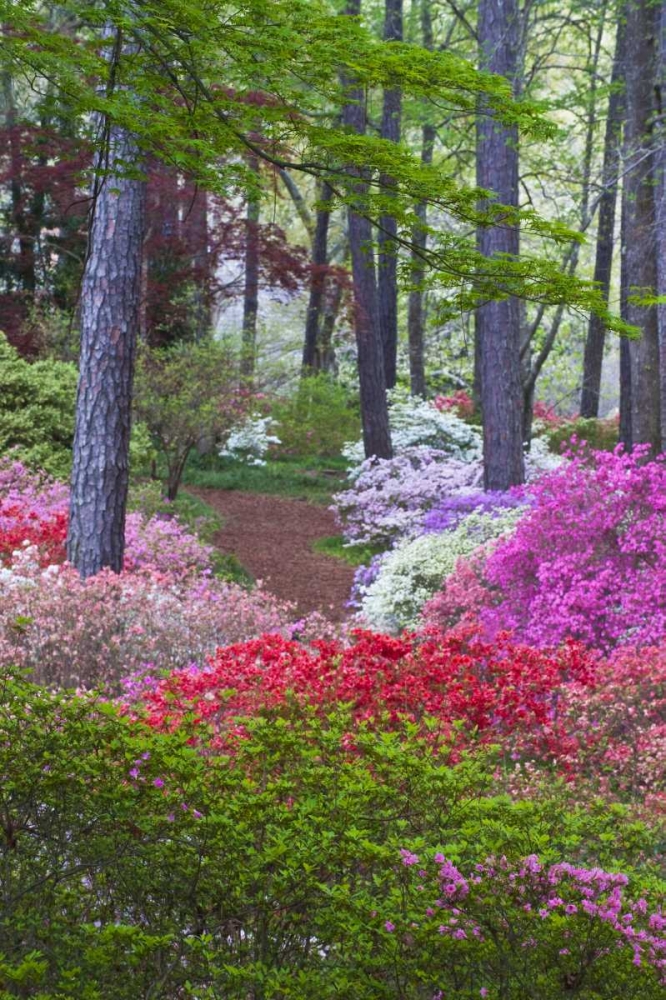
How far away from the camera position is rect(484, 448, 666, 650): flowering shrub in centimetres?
751

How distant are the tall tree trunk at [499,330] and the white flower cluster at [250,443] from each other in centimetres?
872

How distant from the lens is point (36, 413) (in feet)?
41.5

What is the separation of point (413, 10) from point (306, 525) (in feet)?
39.1

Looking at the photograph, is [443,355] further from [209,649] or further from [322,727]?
[322,727]

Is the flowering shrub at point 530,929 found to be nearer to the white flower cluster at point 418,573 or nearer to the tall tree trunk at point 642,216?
the white flower cluster at point 418,573

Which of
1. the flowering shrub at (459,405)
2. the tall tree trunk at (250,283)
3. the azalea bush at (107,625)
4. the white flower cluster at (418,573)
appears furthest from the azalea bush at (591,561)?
the flowering shrub at (459,405)

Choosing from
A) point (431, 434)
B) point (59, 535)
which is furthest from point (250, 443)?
point (59, 535)

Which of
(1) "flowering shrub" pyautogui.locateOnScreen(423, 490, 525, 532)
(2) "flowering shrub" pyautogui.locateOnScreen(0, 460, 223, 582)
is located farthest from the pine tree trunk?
(1) "flowering shrub" pyautogui.locateOnScreen(423, 490, 525, 532)

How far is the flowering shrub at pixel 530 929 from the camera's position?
2.67 metres

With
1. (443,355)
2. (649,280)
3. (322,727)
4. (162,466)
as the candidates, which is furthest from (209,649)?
(443,355)

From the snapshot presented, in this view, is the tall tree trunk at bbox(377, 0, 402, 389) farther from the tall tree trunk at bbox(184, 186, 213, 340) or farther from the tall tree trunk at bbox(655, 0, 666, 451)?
the tall tree trunk at bbox(655, 0, 666, 451)

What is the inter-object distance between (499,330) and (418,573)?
11.0 ft

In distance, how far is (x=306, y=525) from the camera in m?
16.0

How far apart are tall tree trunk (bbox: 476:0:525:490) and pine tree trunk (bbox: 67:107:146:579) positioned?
15.4 feet
